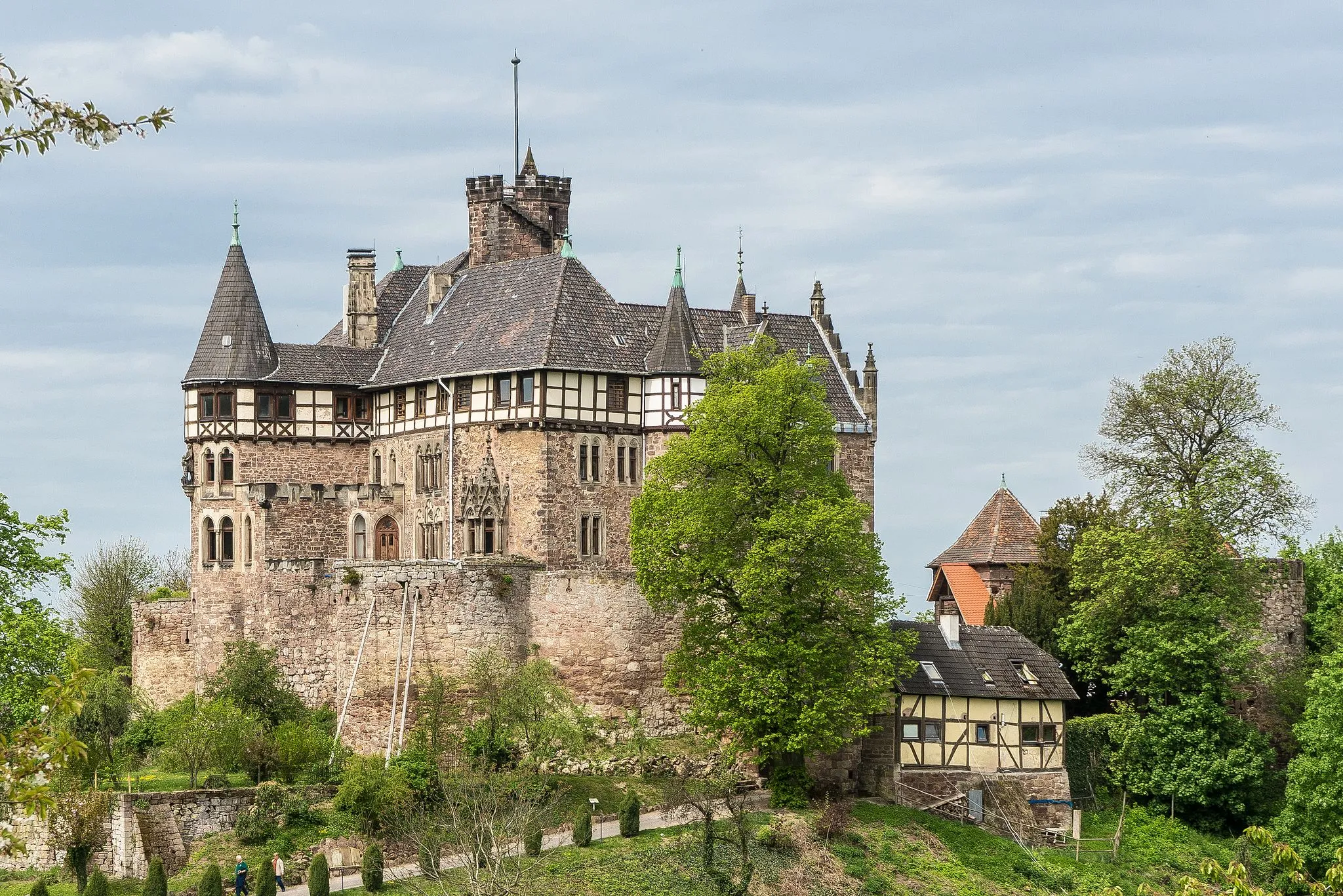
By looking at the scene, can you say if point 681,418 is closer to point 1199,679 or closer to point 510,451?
point 510,451

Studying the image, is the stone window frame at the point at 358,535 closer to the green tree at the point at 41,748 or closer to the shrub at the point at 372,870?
the shrub at the point at 372,870

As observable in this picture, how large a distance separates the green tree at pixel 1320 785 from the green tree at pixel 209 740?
27.9m

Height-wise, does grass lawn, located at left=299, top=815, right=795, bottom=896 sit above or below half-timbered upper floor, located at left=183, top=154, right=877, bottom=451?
below

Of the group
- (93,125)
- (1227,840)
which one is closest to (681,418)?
(1227,840)

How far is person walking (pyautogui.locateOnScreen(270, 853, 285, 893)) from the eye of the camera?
45875 mm

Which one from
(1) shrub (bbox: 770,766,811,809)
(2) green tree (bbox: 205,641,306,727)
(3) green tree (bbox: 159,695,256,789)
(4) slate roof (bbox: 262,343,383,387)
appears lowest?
(1) shrub (bbox: 770,766,811,809)

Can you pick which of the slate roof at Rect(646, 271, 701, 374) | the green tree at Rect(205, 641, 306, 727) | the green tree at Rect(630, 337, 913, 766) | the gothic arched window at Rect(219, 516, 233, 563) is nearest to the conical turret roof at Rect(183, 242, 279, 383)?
the gothic arched window at Rect(219, 516, 233, 563)

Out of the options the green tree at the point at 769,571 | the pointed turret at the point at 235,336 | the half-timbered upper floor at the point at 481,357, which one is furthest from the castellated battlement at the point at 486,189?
the green tree at the point at 769,571

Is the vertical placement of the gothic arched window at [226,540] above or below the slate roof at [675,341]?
below

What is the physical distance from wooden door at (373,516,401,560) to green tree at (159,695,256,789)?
1107 centimetres

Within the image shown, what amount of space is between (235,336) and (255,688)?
12932mm

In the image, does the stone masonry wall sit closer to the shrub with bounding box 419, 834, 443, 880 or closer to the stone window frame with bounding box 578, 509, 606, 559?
the shrub with bounding box 419, 834, 443, 880

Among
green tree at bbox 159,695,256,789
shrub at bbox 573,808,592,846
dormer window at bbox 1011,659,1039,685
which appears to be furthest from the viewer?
dormer window at bbox 1011,659,1039,685

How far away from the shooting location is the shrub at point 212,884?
43806 mm
